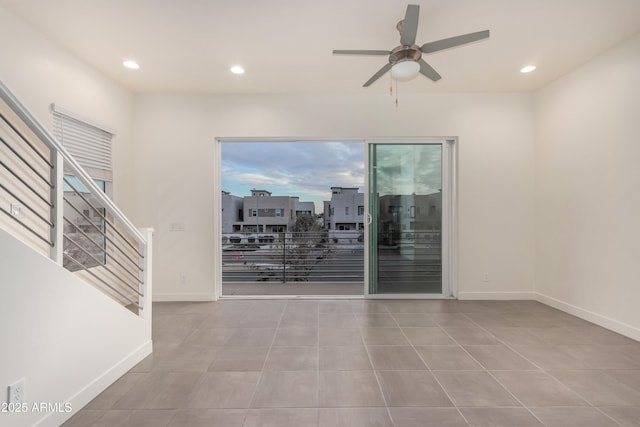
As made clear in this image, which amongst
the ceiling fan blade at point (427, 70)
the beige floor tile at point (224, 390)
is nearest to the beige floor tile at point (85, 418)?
the beige floor tile at point (224, 390)

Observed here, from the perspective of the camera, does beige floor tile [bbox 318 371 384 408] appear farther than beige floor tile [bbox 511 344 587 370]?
No

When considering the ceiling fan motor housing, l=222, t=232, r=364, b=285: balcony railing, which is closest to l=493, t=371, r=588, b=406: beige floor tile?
the ceiling fan motor housing

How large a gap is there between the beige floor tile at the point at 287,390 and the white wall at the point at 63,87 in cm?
224

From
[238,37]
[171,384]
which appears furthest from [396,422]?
[238,37]

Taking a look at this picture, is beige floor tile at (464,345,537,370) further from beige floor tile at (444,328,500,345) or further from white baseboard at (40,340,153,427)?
white baseboard at (40,340,153,427)

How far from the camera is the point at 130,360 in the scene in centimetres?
228

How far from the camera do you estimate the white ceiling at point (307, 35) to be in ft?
7.73

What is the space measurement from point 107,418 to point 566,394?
2.80 meters

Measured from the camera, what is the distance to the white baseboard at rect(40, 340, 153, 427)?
1619 mm

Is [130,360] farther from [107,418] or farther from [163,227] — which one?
[163,227]

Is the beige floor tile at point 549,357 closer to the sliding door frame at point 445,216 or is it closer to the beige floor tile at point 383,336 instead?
the beige floor tile at point 383,336

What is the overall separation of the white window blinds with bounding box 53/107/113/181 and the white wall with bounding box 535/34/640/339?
531cm

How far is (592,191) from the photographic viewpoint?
10.5ft

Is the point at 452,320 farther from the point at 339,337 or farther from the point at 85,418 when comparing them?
the point at 85,418
